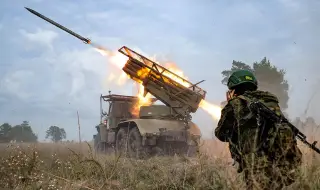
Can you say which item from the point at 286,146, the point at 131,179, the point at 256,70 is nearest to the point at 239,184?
the point at 286,146

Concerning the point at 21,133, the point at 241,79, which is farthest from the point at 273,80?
the point at 21,133

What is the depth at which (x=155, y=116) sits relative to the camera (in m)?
14.5

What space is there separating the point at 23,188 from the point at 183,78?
9490 millimetres

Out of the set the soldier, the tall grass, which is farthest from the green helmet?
the tall grass

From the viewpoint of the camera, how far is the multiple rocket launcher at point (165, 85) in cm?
1397

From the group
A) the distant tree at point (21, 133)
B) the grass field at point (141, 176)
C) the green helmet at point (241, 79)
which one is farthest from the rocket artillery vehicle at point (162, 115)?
the distant tree at point (21, 133)

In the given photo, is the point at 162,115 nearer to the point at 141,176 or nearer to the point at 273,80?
the point at 141,176

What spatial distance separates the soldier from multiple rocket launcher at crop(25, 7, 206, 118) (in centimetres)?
1031

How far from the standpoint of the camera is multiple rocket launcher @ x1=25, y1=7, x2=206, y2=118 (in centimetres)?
1397

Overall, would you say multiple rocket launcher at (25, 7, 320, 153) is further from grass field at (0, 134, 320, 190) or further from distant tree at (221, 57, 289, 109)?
distant tree at (221, 57, 289, 109)

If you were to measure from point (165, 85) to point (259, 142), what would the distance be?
10728 millimetres

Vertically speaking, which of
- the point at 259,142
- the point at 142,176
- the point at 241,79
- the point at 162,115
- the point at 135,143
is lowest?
the point at 142,176

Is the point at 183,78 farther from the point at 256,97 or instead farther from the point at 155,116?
the point at 256,97

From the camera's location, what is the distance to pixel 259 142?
3453 millimetres
